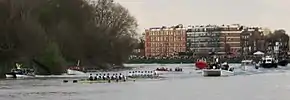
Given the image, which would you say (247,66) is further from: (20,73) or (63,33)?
(20,73)

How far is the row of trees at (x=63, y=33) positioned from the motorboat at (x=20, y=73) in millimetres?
847

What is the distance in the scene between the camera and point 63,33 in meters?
94.1

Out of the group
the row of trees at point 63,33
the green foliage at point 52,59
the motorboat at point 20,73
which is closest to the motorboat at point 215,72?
the green foliage at point 52,59

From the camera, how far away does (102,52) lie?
114938 millimetres

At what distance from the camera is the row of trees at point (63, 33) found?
78.0 m

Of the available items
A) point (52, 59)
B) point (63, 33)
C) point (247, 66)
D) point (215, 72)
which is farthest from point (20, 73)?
point (247, 66)

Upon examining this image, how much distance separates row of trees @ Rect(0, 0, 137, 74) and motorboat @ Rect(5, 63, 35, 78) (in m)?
0.85

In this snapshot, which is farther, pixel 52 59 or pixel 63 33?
pixel 63 33

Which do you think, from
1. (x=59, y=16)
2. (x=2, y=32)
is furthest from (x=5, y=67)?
(x=59, y=16)

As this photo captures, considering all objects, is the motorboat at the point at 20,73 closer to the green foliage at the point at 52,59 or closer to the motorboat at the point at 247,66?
the green foliage at the point at 52,59

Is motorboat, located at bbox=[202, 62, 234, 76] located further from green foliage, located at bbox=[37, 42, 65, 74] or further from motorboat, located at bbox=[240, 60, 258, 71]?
motorboat, located at bbox=[240, 60, 258, 71]

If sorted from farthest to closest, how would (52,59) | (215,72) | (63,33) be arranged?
(63,33)
(52,59)
(215,72)

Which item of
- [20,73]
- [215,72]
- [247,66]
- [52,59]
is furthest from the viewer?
[247,66]

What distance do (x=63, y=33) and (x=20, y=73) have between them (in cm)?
1435
